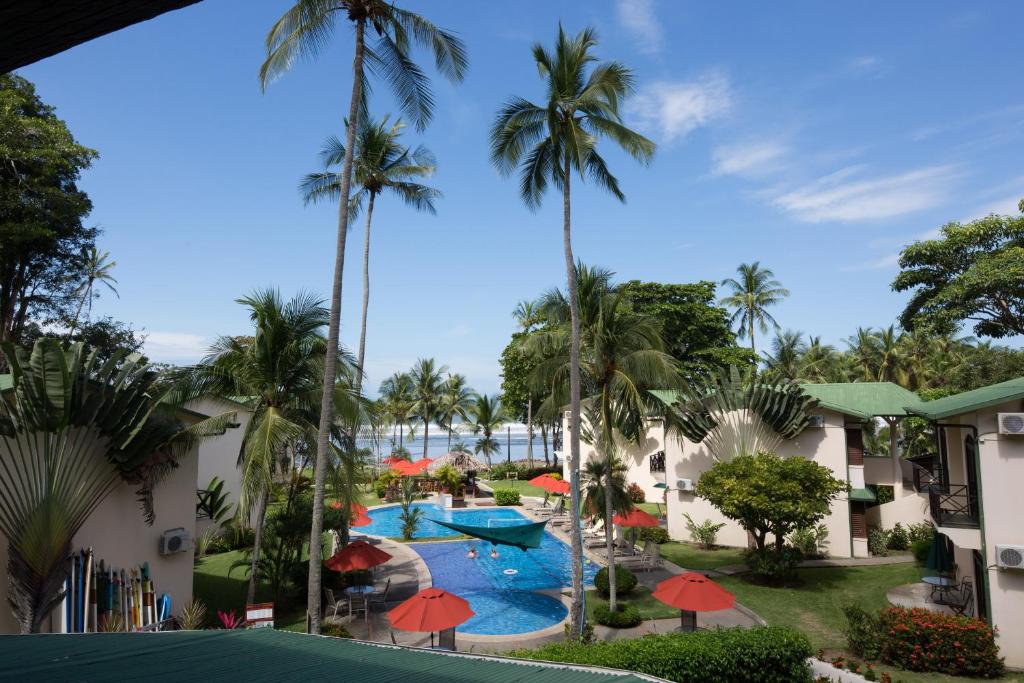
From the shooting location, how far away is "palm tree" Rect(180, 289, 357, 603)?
579 inches

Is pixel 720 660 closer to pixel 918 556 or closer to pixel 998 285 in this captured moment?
pixel 918 556

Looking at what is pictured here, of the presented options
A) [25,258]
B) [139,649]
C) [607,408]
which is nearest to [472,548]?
[607,408]

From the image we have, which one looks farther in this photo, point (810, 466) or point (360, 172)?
point (360, 172)

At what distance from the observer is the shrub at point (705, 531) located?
23.2 meters

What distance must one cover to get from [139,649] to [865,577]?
20.6m

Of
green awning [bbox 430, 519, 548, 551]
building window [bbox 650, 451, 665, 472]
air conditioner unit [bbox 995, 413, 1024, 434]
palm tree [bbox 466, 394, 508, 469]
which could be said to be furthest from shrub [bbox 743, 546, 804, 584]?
palm tree [bbox 466, 394, 508, 469]

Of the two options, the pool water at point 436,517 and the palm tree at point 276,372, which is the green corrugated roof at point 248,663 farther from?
the pool water at point 436,517

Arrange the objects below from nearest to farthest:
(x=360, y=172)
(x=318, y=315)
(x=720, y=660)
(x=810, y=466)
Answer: (x=720, y=660) < (x=318, y=315) < (x=810, y=466) < (x=360, y=172)

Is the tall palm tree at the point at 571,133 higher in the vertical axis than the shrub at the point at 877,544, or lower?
higher

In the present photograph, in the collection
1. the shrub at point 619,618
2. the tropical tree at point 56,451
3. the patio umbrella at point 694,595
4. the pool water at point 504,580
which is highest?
the tropical tree at point 56,451

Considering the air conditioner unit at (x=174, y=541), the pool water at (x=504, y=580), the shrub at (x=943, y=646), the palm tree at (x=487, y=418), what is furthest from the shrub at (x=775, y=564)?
the palm tree at (x=487, y=418)

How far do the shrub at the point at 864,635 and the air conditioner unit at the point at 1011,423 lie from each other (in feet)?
16.4

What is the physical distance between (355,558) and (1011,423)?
52.5 ft

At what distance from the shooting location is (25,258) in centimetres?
2931
